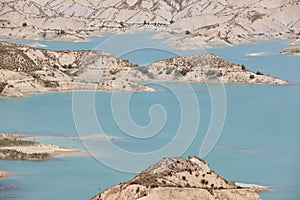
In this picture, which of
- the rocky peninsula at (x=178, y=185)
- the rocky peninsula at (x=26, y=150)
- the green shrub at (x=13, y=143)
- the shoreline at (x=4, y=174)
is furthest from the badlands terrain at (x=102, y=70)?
the rocky peninsula at (x=178, y=185)

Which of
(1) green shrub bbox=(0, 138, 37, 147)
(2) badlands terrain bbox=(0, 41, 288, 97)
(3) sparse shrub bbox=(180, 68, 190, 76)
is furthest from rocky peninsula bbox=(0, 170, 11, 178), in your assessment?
(3) sparse shrub bbox=(180, 68, 190, 76)

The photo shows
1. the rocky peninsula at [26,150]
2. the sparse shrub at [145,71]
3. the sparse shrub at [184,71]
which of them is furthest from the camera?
the sparse shrub at [184,71]

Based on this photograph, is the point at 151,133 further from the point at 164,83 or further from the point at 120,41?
the point at 120,41

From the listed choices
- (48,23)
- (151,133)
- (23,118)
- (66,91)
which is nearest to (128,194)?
(151,133)

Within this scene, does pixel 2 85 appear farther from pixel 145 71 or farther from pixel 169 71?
pixel 169 71

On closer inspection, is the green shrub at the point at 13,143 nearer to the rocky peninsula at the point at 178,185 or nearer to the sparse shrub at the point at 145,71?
the rocky peninsula at the point at 178,185

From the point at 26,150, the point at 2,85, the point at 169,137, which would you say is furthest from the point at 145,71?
the point at 26,150
